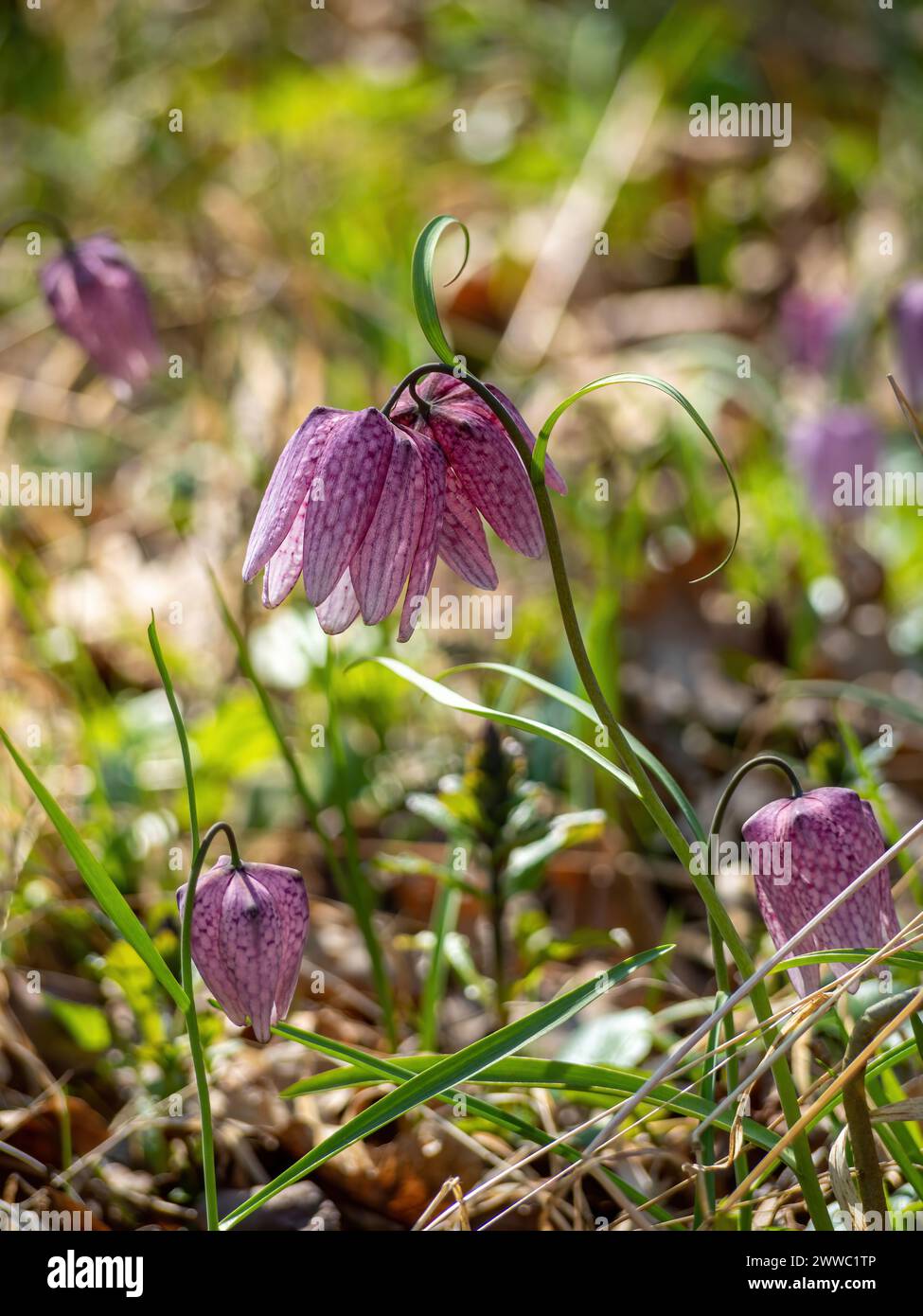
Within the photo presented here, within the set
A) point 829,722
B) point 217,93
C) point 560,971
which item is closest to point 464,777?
point 560,971

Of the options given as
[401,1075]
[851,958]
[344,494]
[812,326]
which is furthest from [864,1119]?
[812,326]

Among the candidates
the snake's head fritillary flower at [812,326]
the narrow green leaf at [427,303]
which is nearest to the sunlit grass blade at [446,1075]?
the narrow green leaf at [427,303]

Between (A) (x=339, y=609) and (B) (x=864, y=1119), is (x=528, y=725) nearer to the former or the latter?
(A) (x=339, y=609)

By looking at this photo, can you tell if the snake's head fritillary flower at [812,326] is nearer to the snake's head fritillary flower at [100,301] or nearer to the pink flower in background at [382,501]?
the snake's head fritillary flower at [100,301]

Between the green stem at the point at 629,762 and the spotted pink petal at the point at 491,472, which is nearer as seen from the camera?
the green stem at the point at 629,762

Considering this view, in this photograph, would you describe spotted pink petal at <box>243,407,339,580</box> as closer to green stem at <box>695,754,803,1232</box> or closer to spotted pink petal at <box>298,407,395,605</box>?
spotted pink petal at <box>298,407,395,605</box>

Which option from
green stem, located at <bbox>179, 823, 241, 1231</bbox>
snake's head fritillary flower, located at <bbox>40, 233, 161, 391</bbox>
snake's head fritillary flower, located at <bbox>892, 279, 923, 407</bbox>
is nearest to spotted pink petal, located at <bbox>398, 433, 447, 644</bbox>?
green stem, located at <bbox>179, 823, 241, 1231</bbox>
